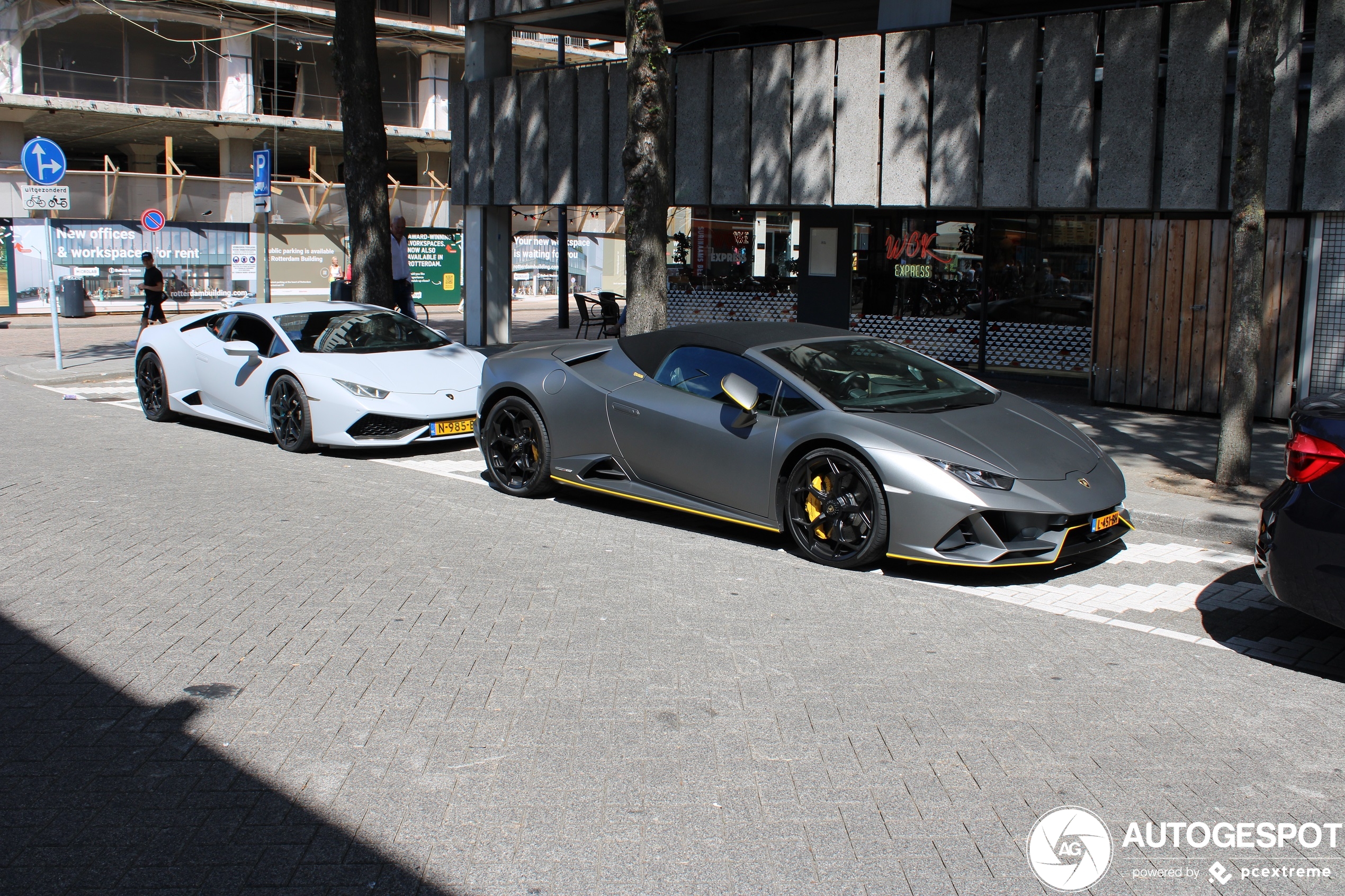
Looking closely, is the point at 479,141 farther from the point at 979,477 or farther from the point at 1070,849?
the point at 1070,849

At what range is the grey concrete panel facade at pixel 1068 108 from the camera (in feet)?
42.4

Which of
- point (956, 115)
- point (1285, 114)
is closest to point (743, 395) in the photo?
point (1285, 114)

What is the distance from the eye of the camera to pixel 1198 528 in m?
7.82

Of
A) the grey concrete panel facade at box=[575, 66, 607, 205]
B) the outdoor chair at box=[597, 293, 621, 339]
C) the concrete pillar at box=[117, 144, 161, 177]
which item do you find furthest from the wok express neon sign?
the concrete pillar at box=[117, 144, 161, 177]

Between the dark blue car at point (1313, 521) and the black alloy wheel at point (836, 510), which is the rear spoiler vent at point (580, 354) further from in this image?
the dark blue car at point (1313, 521)

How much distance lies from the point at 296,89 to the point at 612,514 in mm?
42496

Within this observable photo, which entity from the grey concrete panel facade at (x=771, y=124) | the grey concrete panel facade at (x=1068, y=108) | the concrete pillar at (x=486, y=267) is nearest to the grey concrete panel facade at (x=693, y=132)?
the grey concrete panel facade at (x=771, y=124)

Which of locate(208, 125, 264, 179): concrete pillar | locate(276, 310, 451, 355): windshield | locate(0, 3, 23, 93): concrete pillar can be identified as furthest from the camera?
locate(208, 125, 264, 179): concrete pillar

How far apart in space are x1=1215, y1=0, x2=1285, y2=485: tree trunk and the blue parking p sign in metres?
13.7

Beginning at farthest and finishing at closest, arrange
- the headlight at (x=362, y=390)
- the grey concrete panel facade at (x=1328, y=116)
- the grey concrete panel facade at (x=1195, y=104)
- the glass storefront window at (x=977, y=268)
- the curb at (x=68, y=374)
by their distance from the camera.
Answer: the curb at (x=68, y=374) → the glass storefront window at (x=977, y=268) → the grey concrete panel facade at (x=1195, y=104) → the grey concrete panel facade at (x=1328, y=116) → the headlight at (x=362, y=390)

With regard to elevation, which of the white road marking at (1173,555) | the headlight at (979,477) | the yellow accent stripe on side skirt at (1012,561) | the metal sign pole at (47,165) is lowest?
the white road marking at (1173,555)

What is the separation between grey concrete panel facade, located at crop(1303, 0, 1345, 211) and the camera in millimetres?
11211

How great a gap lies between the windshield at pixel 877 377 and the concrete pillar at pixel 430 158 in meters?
40.3

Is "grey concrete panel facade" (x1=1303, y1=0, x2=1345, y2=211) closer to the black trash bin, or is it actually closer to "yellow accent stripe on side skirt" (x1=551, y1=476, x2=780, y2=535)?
"yellow accent stripe on side skirt" (x1=551, y1=476, x2=780, y2=535)
